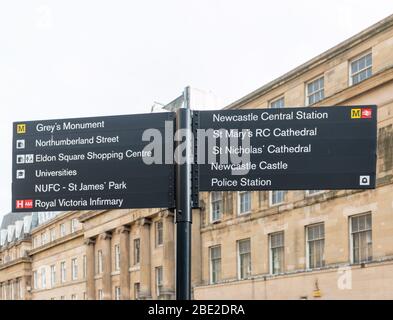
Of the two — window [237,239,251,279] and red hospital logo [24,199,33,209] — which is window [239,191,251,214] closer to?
window [237,239,251,279]

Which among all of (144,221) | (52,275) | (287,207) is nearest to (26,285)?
(52,275)

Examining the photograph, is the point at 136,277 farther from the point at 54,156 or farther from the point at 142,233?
the point at 54,156

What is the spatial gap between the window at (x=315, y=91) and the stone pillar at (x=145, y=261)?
1999 centimetres

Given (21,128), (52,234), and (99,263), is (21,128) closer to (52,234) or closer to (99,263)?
(99,263)

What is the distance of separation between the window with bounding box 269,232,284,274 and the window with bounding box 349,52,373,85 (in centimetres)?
917

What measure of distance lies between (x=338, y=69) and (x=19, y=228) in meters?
75.5

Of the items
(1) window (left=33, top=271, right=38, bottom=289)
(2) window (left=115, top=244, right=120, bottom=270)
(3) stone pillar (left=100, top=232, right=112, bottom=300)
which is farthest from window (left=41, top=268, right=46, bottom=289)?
(2) window (left=115, top=244, right=120, bottom=270)

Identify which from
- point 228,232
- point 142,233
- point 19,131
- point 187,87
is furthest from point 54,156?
point 142,233

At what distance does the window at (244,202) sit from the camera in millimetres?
39625

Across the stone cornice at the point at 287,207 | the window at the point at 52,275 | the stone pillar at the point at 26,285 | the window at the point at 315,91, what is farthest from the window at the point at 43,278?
the window at the point at 315,91

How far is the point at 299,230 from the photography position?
1374 inches

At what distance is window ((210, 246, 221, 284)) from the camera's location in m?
41.5
